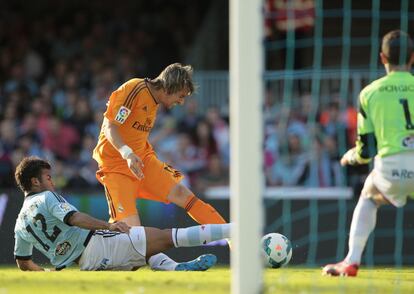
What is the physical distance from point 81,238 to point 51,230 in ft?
0.85

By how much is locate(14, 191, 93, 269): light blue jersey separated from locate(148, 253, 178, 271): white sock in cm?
64

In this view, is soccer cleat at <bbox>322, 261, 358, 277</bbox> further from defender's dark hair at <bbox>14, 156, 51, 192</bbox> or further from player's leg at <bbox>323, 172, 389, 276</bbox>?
defender's dark hair at <bbox>14, 156, 51, 192</bbox>

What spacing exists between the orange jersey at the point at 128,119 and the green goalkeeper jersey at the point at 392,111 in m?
2.11

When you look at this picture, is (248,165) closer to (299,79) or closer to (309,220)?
(309,220)

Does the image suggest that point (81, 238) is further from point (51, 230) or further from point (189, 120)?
point (189, 120)

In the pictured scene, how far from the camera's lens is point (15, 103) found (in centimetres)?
1648

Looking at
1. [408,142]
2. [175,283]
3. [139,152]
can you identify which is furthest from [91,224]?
[408,142]

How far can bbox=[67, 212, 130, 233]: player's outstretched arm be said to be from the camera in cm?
820

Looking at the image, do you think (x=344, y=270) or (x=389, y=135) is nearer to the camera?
(x=389, y=135)

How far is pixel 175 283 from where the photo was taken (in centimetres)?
711

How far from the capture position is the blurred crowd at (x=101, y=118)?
15000 mm

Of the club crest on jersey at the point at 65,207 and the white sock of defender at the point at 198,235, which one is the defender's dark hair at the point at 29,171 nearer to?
the club crest on jersey at the point at 65,207

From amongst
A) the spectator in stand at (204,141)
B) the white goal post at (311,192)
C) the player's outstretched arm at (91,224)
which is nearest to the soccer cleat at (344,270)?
the player's outstretched arm at (91,224)

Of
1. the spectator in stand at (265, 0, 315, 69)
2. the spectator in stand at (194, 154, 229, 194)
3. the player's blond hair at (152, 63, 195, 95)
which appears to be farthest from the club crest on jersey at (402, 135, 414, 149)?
the spectator in stand at (265, 0, 315, 69)
